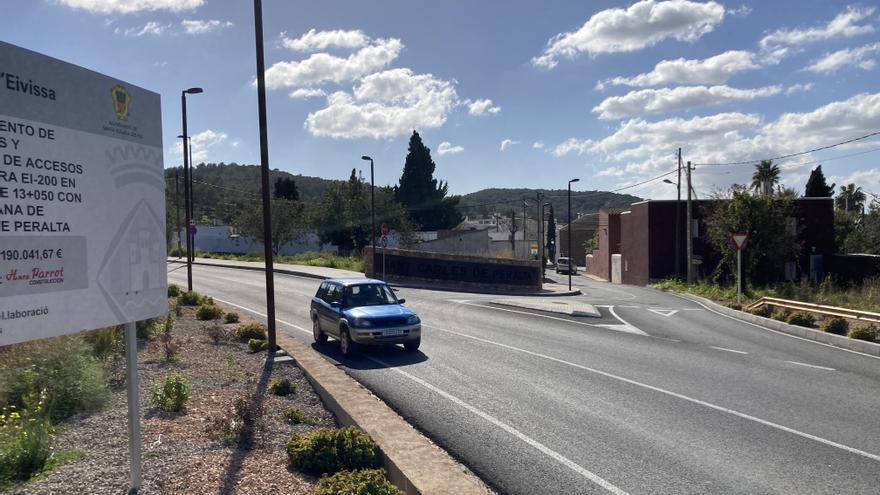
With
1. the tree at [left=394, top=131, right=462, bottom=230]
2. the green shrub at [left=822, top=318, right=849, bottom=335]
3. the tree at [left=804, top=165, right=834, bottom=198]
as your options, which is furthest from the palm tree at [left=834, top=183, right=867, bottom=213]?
the green shrub at [left=822, top=318, right=849, bottom=335]

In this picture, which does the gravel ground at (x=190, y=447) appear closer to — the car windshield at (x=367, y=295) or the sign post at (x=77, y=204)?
the sign post at (x=77, y=204)

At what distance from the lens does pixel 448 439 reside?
Result: 7828 millimetres

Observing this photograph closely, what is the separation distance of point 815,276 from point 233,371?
45.7 meters

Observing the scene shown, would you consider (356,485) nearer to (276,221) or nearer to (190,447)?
(190,447)

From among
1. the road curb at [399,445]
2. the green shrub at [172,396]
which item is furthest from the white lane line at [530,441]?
the green shrub at [172,396]

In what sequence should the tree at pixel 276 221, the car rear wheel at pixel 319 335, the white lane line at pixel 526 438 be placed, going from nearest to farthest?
the white lane line at pixel 526 438 < the car rear wheel at pixel 319 335 < the tree at pixel 276 221

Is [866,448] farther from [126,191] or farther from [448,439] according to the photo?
[126,191]

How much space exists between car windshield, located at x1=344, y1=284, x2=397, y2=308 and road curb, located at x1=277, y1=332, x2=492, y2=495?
456 centimetres

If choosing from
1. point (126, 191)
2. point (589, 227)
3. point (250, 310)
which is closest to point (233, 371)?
point (126, 191)

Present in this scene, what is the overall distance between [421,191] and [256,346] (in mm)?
74905

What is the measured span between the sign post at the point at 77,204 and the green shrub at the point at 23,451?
97cm

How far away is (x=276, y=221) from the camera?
60.5 m

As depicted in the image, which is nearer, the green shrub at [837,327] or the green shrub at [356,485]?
the green shrub at [356,485]

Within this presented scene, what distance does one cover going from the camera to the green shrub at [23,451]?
204 inches
